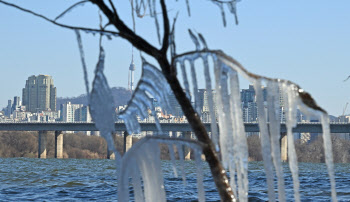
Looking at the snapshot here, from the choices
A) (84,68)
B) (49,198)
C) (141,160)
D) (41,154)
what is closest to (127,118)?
(141,160)

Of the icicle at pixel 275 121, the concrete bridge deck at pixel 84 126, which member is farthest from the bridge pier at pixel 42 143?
the icicle at pixel 275 121

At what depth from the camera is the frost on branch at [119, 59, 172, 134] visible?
3714 millimetres

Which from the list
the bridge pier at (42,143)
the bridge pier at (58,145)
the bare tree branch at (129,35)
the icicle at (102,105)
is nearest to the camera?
the bare tree branch at (129,35)

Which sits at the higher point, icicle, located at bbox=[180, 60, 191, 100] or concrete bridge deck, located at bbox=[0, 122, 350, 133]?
concrete bridge deck, located at bbox=[0, 122, 350, 133]

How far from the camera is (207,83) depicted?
347 cm

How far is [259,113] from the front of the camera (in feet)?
11.3

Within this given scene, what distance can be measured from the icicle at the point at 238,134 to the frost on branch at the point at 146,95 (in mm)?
405

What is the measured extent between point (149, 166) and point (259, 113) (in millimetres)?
785

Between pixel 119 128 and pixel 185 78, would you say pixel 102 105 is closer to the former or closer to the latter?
pixel 185 78

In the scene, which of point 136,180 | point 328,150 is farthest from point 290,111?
point 136,180

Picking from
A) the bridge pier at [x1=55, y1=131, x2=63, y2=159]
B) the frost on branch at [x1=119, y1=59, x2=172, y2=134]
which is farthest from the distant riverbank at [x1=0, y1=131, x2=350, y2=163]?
the frost on branch at [x1=119, y1=59, x2=172, y2=134]

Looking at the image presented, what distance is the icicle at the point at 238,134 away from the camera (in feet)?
11.3

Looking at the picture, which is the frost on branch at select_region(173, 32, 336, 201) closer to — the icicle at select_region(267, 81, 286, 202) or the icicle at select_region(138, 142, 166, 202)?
the icicle at select_region(267, 81, 286, 202)

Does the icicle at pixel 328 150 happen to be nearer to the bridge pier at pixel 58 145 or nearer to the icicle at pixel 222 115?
the icicle at pixel 222 115
